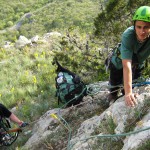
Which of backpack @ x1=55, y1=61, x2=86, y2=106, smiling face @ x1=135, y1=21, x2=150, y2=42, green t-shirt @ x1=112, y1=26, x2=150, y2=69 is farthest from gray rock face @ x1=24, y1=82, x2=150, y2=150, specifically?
smiling face @ x1=135, y1=21, x2=150, y2=42

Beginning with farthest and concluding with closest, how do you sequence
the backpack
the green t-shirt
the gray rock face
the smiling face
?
the backpack
the green t-shirt
the smiling face
the gray rock face

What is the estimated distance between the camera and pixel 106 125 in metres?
3.37

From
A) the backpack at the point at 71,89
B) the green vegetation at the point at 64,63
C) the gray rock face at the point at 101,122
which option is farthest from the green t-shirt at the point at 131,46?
the backpack at the point at 71,89

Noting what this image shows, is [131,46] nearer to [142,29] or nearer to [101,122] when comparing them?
[142,29]

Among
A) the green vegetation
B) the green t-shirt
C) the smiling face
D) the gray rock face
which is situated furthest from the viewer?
the green vegetation

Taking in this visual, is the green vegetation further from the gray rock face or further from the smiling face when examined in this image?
the smiling face

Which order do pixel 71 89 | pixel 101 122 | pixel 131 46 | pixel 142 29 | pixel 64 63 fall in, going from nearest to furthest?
pixel 142 29, pixel 131 46, pixel 101 122, pixel 71 89, pixel 64 63

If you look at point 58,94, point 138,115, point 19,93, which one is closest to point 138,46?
point 138,115

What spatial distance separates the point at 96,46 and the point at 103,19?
4.03 feet

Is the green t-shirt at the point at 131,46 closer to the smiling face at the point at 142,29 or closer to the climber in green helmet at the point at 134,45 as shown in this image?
the climber in green helmet at the point at 134,45

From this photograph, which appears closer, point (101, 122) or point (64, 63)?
point (101, 122)

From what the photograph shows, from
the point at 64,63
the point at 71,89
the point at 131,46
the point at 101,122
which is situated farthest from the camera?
the point at 64,63

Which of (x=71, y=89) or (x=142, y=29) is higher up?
(x=142, y=29)

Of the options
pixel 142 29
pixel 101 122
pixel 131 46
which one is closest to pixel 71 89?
pixel 101 122
